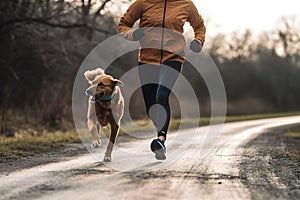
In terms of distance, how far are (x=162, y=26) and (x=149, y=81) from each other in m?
0.70

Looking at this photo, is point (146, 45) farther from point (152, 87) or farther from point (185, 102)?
point (185, 102)

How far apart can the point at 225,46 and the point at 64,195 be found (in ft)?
131

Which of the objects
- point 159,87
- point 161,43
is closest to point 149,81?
point 159,87

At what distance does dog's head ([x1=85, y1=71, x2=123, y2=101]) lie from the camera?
6340 millimetres

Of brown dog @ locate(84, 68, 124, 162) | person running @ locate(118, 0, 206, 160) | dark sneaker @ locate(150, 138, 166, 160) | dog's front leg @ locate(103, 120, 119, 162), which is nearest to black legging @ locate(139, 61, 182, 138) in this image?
person running @ locate(118, 0, 206, 160)

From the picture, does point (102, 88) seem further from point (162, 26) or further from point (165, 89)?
point (162, 26)

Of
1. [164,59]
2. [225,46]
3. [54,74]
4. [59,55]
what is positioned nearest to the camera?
[164,59]

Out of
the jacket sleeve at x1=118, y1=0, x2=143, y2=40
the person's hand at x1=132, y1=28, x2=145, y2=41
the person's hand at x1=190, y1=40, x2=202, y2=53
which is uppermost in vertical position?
the jacket sleeve at x1=118, y1=0, x2=143, y2=40

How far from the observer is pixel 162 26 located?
248 inches

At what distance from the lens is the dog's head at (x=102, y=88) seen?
6.34 metres

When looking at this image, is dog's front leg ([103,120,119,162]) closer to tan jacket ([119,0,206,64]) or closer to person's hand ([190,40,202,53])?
tan jacket ([119,0,206,64])

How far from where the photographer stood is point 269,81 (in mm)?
45719

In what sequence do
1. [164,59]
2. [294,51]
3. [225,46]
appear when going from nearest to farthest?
[164,59] < [225,46] < [294,51]

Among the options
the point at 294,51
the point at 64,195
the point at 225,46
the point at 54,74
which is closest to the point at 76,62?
the point at 54,74
